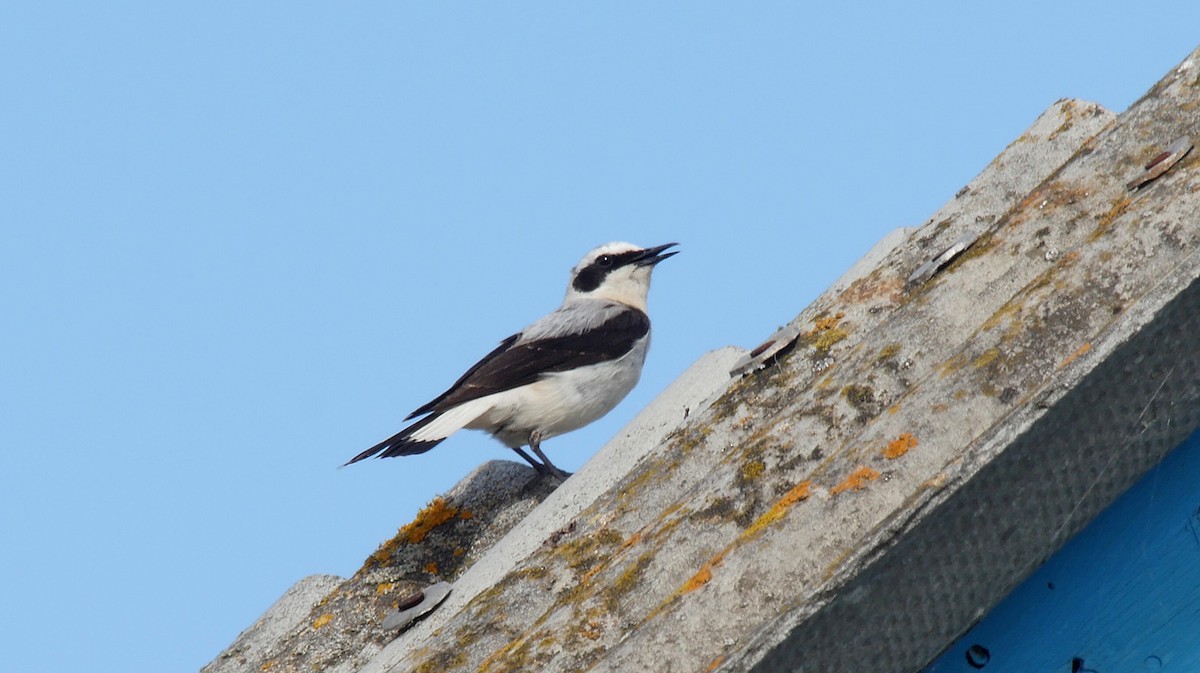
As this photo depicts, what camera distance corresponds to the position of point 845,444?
334 centimetres

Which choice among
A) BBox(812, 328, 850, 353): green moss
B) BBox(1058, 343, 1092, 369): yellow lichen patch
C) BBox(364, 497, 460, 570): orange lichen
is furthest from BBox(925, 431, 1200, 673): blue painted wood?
BBox(364, 497, 460, 570): orange lichen

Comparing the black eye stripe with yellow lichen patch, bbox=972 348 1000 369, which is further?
the black eye stripe

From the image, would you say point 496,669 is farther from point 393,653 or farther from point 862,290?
point 862,290

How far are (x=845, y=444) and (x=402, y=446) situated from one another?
4.50m

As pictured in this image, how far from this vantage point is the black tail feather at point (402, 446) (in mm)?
7367

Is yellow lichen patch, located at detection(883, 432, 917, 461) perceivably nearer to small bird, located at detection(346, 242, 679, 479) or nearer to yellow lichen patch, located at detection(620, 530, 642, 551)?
yellow lichen patch, located at detection(620, 530, 642, 551)

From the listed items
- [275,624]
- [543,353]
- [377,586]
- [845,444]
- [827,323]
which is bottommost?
[845,444]

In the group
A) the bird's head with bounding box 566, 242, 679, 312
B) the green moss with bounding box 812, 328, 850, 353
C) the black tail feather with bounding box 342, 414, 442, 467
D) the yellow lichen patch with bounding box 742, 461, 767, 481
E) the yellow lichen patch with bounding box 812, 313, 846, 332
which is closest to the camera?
the yellow lichen patch with bounding box 742, 461, 767, 481

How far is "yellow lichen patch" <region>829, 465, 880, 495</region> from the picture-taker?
116 inches

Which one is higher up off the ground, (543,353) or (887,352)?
(543,353)

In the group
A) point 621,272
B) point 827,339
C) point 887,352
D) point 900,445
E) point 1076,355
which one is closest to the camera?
point 1076,355

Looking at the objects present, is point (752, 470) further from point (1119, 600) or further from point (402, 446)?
point (402, 446)

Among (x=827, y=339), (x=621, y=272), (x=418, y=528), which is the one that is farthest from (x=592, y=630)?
(x=621, y=272)

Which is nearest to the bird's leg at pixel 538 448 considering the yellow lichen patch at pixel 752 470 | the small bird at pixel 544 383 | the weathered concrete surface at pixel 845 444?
the small bird at pixel 544 383
